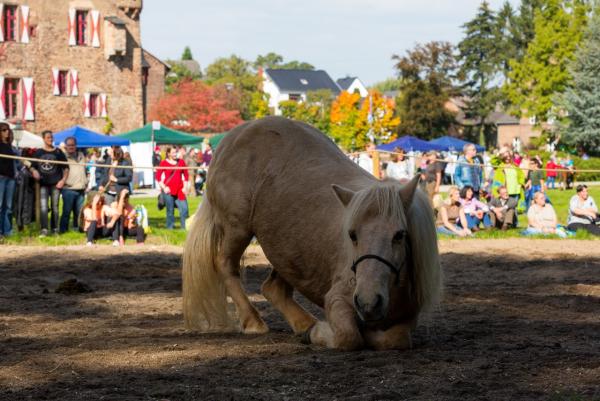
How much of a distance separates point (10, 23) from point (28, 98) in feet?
13.2

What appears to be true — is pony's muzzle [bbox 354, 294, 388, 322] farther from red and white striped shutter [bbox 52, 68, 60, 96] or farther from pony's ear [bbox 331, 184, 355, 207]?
red and white striped shutter [bbox 52, 68, 60, 96]

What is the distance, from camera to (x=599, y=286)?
9.78 m

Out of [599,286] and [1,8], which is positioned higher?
[1,8]

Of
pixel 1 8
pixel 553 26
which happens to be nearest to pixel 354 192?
pixel 1 8

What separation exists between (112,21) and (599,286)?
46203mm

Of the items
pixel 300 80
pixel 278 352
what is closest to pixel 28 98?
pixel 278 352

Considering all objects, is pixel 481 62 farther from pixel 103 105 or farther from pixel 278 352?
pixel 278 352

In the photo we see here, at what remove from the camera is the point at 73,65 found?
52094 millimetres

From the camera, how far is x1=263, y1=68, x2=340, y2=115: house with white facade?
128m

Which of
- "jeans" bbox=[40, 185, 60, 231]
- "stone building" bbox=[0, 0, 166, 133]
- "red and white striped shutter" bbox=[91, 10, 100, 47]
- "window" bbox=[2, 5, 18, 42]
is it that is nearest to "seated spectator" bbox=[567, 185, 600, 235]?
"jeans" bbox=[40, 185, 60, 231]

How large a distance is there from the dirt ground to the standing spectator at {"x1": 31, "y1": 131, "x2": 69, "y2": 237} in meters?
6.50

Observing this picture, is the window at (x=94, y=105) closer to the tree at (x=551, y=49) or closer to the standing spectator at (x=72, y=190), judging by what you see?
the tree at (x=551, y=49)

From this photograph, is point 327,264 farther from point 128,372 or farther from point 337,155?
point 128,372

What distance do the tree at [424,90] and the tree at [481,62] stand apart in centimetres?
1729
